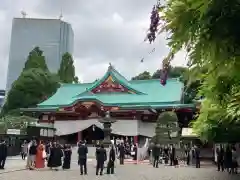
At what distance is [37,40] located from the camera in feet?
301

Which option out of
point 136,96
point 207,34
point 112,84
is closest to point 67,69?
point 112,84

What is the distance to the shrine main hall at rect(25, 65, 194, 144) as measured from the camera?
3628 cm

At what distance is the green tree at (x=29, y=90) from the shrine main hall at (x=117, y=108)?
14.8 m

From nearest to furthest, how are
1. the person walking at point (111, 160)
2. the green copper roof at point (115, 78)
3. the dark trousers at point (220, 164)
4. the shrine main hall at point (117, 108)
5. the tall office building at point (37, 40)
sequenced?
the person walking at point (111, 160)
the dark trousers at point (220, 164)
the shrine main hall at point (117, 108)
the green copper roof at point (115, 78)
the tall office building at point (37, 40)

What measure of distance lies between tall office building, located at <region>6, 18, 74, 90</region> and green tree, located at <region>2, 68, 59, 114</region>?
30.3 m

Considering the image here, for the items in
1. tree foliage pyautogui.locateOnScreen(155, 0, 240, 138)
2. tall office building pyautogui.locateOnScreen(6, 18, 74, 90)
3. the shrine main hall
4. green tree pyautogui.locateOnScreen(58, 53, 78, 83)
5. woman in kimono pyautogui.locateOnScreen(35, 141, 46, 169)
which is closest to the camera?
tree foliage pyautogui.locateOnScreen(155, 0, 240, 138)

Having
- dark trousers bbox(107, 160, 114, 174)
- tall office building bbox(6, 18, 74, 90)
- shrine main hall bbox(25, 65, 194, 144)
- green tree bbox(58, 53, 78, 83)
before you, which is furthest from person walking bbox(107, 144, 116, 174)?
tall office building bbox(6, 18, 74, 90)

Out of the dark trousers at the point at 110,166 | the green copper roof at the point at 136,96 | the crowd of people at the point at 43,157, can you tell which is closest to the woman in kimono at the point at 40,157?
the crowd of people at the point at 43,157

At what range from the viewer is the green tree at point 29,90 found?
5600 cm

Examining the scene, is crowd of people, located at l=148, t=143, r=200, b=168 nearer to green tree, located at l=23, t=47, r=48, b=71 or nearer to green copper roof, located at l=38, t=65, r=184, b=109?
green copper roof, located at l=38, t=65, r=184, b=109

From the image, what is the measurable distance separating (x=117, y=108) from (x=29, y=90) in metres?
24.7

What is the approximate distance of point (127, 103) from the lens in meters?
36.7

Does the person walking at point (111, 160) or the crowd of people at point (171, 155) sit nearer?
the person walking at point (111, 160)

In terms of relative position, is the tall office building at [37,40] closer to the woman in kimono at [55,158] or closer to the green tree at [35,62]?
the green tree at [35,62]
